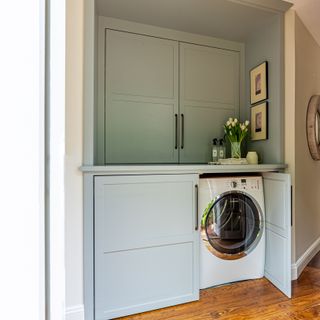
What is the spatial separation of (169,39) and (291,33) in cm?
113

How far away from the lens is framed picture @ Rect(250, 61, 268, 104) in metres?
2.12

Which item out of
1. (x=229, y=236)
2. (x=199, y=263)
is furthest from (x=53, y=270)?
(x=229, y=236)

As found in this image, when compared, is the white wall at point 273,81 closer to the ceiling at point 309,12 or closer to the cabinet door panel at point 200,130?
the ceiling at point 309,12

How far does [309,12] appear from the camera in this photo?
6.77 feet

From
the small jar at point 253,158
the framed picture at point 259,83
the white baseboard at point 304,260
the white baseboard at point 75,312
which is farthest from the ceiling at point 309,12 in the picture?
the white baseboard at point 75,312

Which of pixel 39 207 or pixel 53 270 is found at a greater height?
pixel 39 207

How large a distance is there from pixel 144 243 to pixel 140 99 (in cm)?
135

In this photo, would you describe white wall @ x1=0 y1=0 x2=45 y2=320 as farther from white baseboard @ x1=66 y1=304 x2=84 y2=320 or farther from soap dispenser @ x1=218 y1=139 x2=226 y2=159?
soap dispenser @ x1=218 y1=139 x2=226 y2=159

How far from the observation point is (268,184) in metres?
1.98

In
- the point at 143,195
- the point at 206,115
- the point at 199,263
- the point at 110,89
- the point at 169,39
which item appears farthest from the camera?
the point at 206,115

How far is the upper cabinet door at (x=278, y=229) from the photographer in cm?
174

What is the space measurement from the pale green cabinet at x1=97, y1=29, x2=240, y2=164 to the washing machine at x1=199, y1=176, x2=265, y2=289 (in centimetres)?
59

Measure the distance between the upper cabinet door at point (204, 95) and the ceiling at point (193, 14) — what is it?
220mm

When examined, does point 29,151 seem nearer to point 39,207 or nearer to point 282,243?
point 39,207
